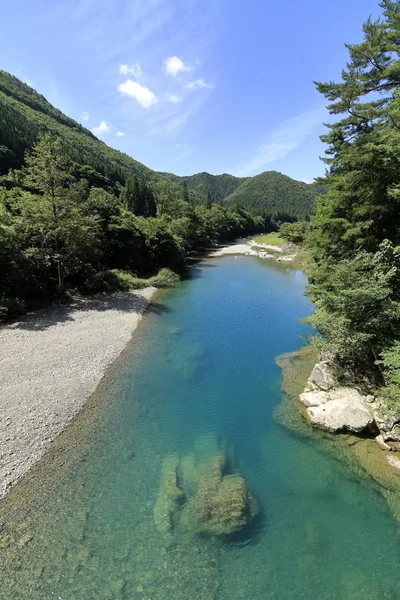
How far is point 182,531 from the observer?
25.6 ft

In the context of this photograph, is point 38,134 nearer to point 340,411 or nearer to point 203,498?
point 340,411

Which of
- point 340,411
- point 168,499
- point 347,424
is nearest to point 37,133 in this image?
point 168,499

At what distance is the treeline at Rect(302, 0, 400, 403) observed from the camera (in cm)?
1231

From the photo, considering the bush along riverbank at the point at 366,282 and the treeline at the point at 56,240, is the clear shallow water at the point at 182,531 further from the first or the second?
the treeline at the point at 56,240

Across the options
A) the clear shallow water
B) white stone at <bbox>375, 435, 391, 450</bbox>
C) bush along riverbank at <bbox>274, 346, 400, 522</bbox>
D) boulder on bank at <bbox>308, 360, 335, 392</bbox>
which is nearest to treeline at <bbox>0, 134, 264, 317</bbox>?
Result: the clear shallow water

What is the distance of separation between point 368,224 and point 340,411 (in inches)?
420

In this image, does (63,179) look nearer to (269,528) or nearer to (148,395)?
(148,395)

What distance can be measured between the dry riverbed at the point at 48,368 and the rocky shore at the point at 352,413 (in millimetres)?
10304

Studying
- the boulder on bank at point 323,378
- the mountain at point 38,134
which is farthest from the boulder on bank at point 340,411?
the mountain at point 38,134

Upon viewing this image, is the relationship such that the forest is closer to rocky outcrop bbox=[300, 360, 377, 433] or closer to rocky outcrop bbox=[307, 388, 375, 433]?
rocky outcrop bbox=[300, 360, 377, 433]

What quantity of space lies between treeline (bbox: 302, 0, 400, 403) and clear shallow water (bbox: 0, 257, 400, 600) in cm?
423

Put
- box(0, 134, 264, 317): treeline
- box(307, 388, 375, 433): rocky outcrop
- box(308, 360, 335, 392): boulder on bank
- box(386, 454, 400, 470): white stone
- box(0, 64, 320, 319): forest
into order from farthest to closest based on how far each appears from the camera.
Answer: box(0, 64, 320, 319): forest
box(0, 134, 264, 317): treeline
box(308, 360, 335, 392): boulder on bank
box(307, 388, 375, 433): rocky outcrop
box(386, 454, 400, 470): white stone

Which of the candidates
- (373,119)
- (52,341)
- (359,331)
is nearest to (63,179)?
(52,341)

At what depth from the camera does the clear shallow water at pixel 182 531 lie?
6.72 m
